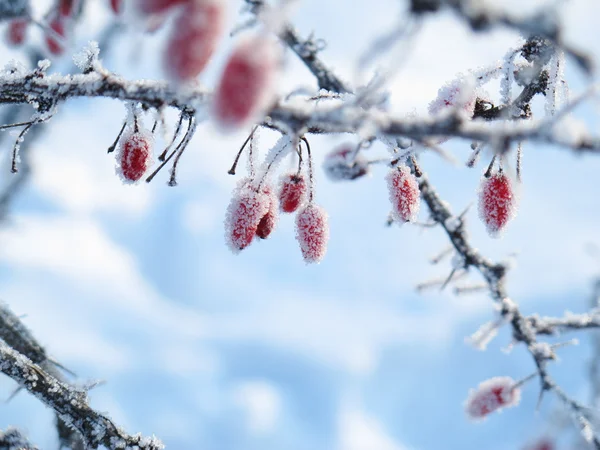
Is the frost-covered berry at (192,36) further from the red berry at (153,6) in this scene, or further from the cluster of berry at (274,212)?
the cluster of berry at (274,212)

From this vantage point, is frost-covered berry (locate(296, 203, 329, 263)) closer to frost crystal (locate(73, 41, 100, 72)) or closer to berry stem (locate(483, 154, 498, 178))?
berry stem (locate(483, 154, 498, 178))

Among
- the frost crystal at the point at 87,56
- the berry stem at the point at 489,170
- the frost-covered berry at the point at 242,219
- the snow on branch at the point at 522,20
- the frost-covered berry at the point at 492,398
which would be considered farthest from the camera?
the frost-covered berry at the point at 492,398

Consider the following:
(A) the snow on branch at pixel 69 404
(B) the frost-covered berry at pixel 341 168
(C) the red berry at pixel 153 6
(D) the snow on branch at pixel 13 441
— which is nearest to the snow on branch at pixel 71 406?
(A) the snow on branch at pixel 69 404

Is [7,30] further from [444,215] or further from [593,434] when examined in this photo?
[593,434]

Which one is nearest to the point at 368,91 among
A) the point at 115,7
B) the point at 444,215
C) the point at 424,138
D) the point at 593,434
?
the point at 424,138

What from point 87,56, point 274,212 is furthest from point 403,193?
point 87,56

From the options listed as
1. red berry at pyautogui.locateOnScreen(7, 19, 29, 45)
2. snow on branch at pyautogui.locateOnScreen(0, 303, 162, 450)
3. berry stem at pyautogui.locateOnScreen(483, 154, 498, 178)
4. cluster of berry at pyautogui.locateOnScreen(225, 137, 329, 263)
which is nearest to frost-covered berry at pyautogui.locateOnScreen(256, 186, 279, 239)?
cluster of berry at pyautogui.locateOnScreen(225, 137, 329, 263)
